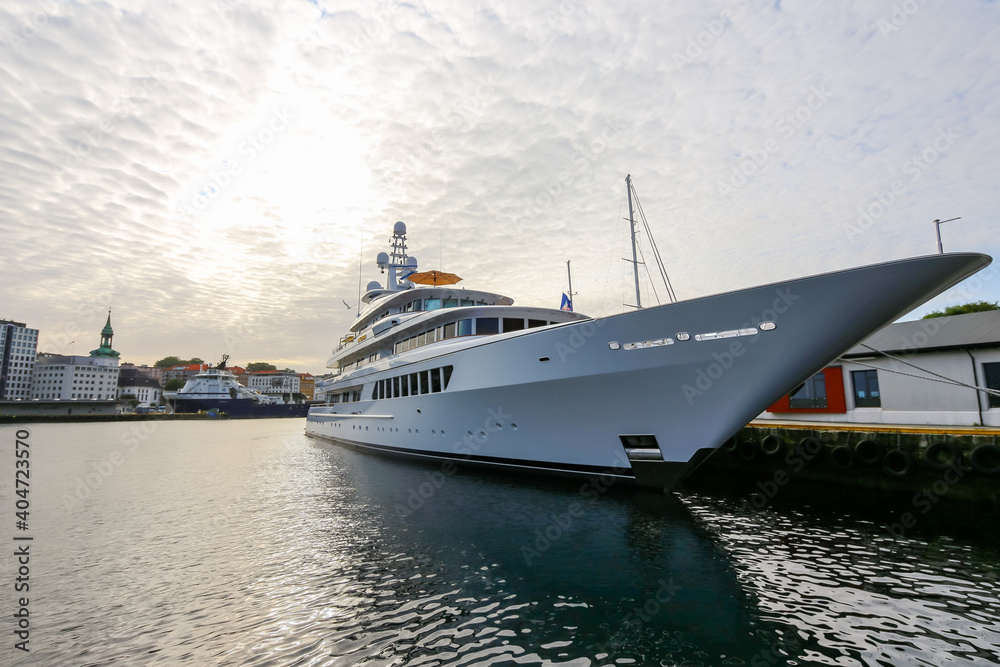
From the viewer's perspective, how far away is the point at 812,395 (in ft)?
59.7

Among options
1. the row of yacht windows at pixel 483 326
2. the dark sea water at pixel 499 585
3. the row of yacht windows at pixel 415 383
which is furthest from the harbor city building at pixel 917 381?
the row of yacht windows at pixel 415 383

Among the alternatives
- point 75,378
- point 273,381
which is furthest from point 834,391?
point 273,381

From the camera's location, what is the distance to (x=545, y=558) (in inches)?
270

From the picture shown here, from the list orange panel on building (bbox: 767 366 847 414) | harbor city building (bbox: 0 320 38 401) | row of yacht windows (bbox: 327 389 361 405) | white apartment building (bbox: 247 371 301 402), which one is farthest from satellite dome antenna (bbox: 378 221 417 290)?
white apartment building (bbox: 247 371 301 402)

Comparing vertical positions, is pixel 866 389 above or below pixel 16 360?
below

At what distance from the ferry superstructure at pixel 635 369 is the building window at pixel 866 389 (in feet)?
36.9

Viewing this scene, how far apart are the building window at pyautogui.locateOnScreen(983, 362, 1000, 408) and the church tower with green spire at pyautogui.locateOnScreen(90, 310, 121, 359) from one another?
11947 centimetres

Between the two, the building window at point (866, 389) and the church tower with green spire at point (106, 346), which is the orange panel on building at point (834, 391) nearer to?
the building window at point (866, 389)

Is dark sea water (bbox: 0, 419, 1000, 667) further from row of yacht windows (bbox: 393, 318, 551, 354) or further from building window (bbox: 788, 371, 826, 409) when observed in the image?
building window (bbox: 788, 371, 826, 409)

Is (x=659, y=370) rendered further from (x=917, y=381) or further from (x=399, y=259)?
(x=399, y=259)

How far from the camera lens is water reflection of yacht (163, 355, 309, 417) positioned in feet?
235

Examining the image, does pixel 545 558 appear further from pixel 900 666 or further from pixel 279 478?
pixel 279 478

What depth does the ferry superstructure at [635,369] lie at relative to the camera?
750cm

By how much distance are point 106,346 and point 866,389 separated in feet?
403
